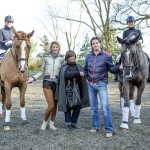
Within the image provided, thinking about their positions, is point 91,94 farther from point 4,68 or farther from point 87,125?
point 4,68

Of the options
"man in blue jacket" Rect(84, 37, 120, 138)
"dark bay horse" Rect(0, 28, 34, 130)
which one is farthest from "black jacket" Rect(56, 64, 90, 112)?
"dark bay horse" Rect(0, 28, 34, 130)

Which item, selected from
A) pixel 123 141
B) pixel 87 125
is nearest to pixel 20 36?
pixel 87 125

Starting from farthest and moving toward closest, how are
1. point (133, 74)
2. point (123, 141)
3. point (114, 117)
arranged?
point (114, 117) → point (133, 74) → point (123, 141)

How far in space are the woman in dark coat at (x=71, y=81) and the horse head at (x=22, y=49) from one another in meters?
0.89

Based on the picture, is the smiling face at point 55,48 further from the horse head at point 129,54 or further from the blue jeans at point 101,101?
the horse head at point 129,54

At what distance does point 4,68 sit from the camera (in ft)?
23.8

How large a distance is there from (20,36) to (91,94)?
Result: 220cm

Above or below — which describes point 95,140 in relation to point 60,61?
below

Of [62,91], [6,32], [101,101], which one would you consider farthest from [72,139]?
[6,32]

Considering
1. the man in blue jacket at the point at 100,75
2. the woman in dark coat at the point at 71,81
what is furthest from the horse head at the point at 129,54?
the woman in dark coat at the point at 71,81

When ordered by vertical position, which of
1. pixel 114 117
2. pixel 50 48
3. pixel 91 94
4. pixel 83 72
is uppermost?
pixel 50 48

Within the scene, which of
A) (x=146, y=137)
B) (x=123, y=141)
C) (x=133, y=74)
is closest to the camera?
(x=123, y=141)

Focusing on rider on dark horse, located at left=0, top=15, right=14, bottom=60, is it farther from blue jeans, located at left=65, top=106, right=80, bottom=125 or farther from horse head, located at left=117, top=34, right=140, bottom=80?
horse head, located at left=117, top=34, right=140, bottom=80

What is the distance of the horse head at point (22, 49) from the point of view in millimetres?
6340
